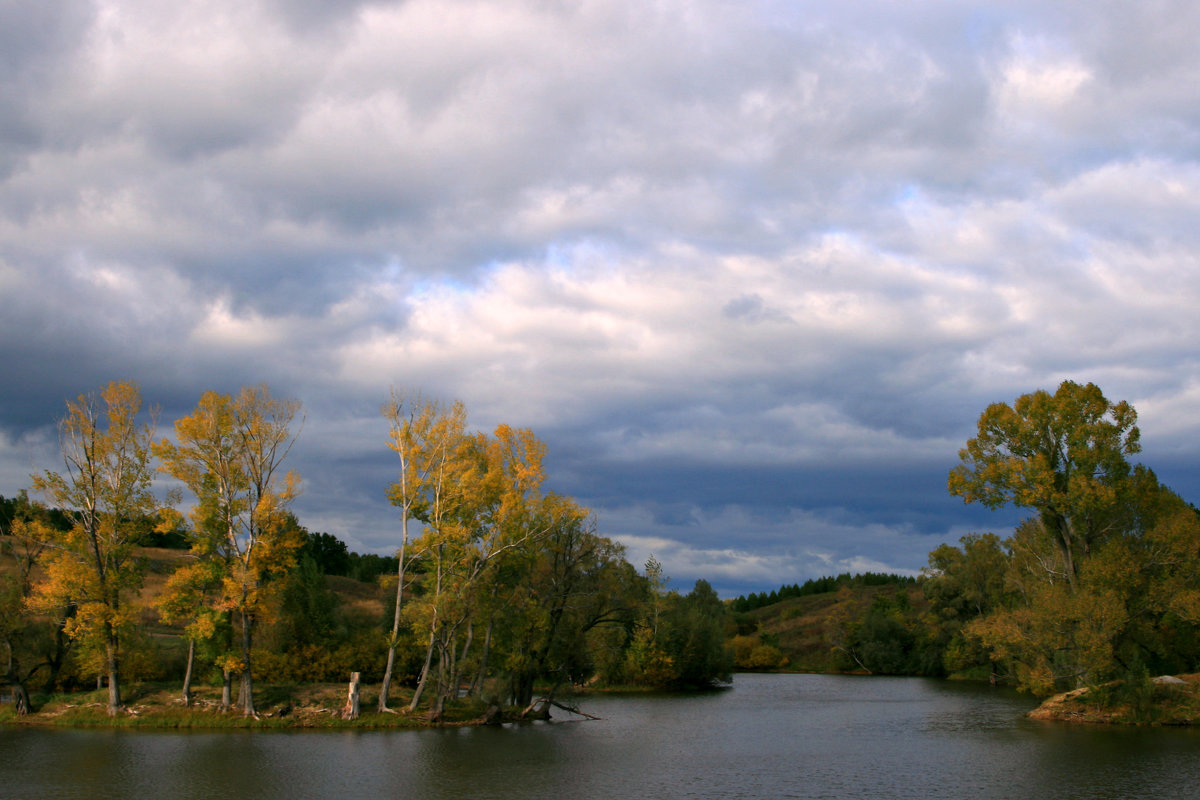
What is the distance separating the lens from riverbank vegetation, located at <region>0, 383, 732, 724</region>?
43.2m

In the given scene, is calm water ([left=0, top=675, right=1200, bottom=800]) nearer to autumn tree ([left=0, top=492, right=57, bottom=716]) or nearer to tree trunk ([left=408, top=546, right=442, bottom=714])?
tree trunk ([left=408, top=546, right=442, bottom=714])

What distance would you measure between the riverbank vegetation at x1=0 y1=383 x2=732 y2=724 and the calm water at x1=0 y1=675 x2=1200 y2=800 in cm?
504

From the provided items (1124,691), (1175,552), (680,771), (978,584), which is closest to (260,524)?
(680,771)

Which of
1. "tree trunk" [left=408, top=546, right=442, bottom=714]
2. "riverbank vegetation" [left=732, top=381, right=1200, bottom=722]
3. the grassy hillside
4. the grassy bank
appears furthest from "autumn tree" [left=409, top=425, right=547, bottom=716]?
the grassy hillside

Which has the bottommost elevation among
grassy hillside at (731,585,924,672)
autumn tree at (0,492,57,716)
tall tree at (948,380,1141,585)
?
grassy hillside at (731,585,924,672)

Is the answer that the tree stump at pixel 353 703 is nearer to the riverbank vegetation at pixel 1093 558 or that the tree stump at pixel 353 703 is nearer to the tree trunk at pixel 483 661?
the tree trunk at pixel 483 661

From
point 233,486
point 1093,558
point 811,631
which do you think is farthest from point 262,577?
point 811,631

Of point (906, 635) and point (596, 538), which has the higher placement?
point (596, 538)

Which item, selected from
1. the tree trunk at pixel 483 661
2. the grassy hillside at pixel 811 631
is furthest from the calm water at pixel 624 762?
the grassy hillside at pixel 811 631

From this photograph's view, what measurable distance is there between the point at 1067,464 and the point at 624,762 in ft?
112

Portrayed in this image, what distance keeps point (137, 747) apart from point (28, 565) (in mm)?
19435

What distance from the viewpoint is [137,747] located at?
3400cm

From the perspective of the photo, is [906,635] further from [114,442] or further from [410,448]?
[114,442]

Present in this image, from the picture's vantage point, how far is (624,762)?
33688mm
